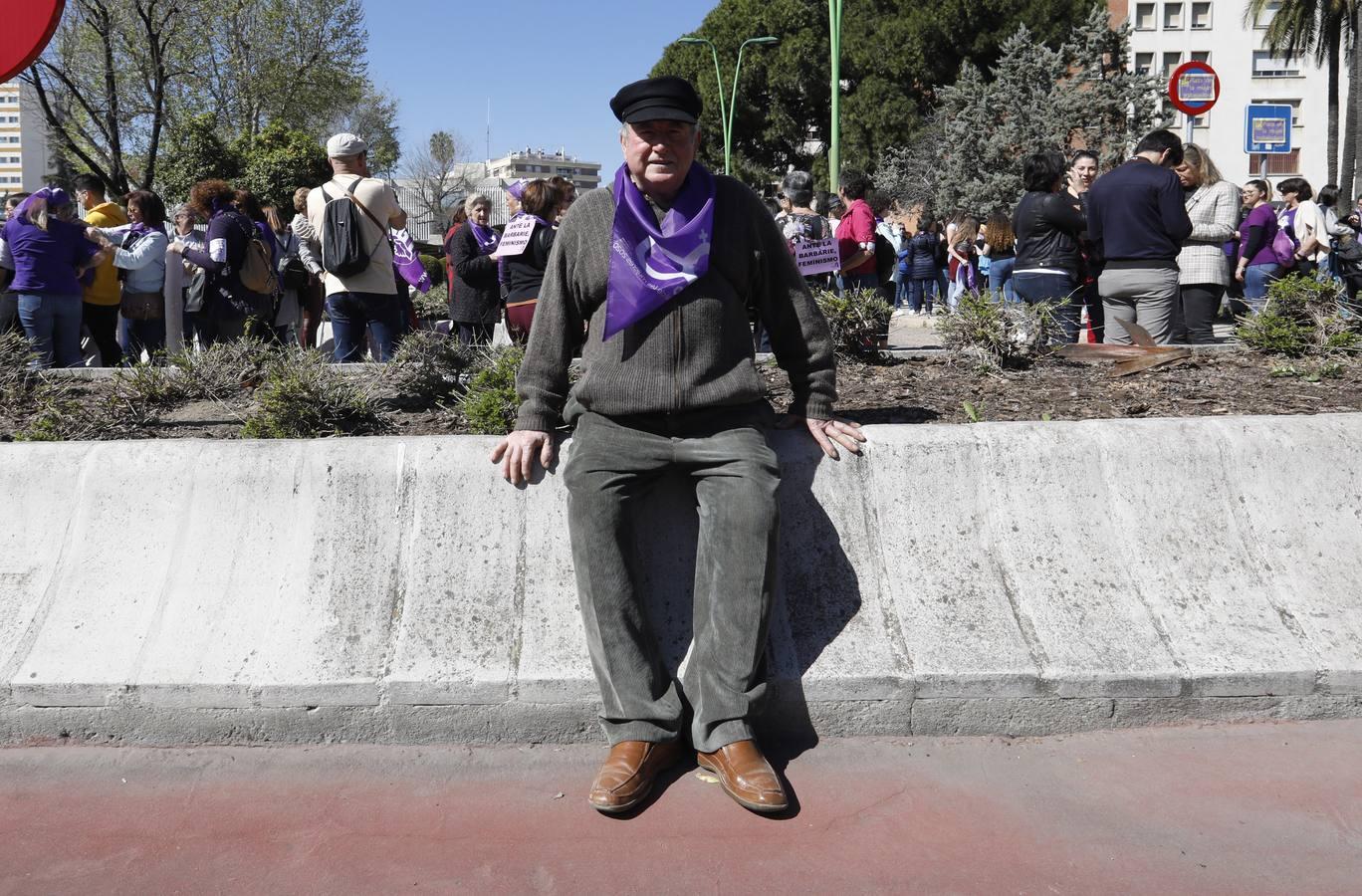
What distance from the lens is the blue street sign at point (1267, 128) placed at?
11.8 metres

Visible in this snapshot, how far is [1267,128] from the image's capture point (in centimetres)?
1183

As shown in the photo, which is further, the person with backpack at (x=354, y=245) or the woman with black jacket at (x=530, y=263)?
the woman with black jacket at (x=530, y=263)

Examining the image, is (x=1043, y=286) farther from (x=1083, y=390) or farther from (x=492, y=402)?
(x=492, y=402)

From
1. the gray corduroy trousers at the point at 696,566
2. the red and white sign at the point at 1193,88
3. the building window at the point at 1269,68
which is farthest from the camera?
the building window at the point at 1269,68

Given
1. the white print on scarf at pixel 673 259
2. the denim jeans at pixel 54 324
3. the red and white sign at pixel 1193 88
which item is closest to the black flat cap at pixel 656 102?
the white print on scarf at pixel 673 259

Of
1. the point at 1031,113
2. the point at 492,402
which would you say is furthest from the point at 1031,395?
the point at 1031,113

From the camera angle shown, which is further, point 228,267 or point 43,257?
point 228,267

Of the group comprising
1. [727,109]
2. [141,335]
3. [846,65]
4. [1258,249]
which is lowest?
[141,335]

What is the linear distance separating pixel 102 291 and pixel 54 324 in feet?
3.19

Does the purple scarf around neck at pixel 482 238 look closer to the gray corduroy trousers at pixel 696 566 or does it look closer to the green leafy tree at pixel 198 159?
the gray corduroy trousers at pixel 696 566

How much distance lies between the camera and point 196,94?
38375 millimetres

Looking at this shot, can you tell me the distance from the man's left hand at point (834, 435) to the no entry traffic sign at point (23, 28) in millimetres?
2872

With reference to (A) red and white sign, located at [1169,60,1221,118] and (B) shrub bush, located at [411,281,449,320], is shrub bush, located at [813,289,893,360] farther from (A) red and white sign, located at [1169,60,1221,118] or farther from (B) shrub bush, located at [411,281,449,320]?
(B) shrub bush, located at [411,281,449,320]

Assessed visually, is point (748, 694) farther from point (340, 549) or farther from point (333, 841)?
point (340, 549)
